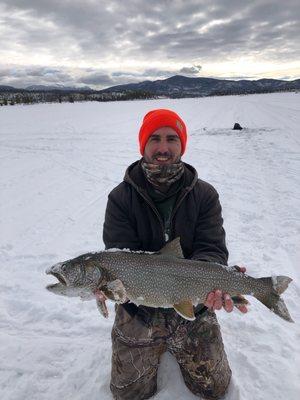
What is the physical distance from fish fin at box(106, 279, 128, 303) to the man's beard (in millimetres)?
978

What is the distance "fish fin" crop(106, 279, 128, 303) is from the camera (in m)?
2.88

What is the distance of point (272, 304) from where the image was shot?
2934mm

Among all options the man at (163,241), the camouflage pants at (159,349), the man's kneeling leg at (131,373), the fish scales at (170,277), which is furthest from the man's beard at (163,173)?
the man's kneeling leg at (131,373)

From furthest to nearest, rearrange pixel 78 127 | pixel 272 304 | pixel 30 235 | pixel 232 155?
pixel 78 127 → pixel 232 155 → pixel 30 235 → pixel 272 304

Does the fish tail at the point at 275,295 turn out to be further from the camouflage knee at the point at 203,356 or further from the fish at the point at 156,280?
the camouflage knee at the point at 203,356

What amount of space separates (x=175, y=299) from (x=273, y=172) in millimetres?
7560

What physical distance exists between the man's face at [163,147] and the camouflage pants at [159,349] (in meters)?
1.35

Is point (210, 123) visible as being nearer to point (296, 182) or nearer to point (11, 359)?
point (296, 182)

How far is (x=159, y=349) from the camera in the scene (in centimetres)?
345

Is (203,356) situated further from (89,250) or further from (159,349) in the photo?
(89,250)

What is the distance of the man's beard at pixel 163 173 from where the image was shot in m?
3.32

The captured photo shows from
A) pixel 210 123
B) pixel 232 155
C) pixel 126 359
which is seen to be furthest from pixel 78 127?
pixel 126 359

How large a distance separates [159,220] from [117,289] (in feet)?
2.64

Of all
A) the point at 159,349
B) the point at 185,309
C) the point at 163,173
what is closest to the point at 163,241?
the point at 163,173
